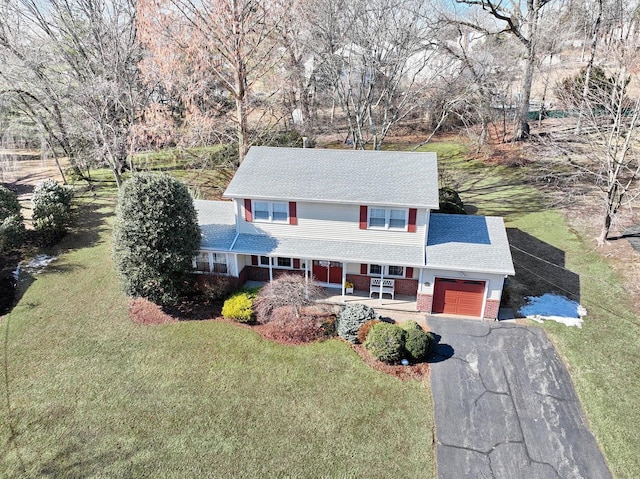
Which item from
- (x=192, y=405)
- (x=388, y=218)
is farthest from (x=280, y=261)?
(x=192, y=405)

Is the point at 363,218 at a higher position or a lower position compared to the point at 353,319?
higher

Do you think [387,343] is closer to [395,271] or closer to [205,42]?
[395,271]

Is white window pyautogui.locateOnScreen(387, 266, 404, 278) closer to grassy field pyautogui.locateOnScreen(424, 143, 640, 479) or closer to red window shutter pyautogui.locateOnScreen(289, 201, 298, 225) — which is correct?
red window shutter pyautogui.locateOnScreen(289, 201, 298, 225)

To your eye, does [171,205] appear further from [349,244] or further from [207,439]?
[207,439]

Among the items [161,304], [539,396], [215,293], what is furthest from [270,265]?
[539,396]

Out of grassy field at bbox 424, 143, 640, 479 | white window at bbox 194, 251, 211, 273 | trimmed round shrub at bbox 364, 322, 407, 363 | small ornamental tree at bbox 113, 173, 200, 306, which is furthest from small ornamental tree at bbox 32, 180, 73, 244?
grassy field at bbox 424, 143, 640, 479

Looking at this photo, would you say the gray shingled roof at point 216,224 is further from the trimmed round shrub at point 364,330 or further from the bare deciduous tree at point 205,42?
the trimmed round shrub at point 364,330

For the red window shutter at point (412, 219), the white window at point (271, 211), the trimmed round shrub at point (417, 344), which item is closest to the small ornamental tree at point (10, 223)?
the white window at point (271, 211)
